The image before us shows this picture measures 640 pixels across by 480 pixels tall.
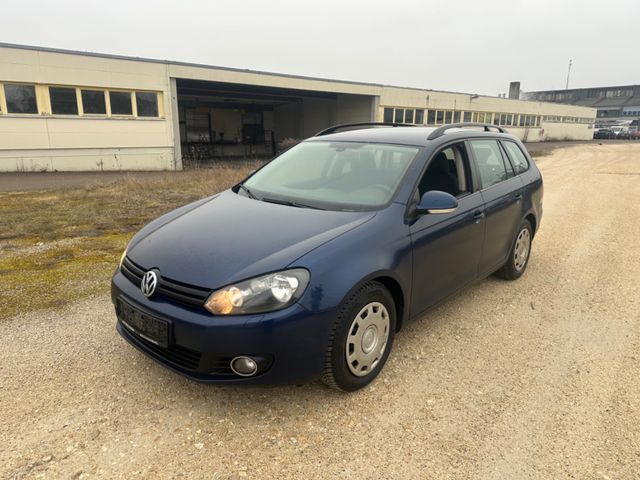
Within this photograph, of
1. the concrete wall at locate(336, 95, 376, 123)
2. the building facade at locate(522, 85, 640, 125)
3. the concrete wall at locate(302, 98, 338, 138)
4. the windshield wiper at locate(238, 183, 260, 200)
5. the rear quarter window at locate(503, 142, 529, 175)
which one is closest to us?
the windshield wiper at locate(238, 183, 260, 200)

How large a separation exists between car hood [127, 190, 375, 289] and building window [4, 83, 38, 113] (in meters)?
15.1

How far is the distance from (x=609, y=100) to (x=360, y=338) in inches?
3996

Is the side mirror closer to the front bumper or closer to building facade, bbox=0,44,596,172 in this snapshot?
the front bumper

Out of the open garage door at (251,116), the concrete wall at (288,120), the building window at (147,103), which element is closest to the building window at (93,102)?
the building window at (147,103)

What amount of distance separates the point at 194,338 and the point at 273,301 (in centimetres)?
48

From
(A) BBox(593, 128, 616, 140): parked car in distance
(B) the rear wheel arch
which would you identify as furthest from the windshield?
(A) BBox(593, 128, 616, 140): parked car in distance

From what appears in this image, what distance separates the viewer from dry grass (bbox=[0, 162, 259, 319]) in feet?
14.6

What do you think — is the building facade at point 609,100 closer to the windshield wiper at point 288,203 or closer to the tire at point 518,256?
the tire at point 518,256

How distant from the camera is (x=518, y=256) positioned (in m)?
4.86

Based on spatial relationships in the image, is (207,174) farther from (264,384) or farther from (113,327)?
(264,384)

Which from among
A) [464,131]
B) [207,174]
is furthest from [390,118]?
[464,131]

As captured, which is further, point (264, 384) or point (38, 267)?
point (38, 267)

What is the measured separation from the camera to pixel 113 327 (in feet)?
12.1

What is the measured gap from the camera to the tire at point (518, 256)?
4.71m
